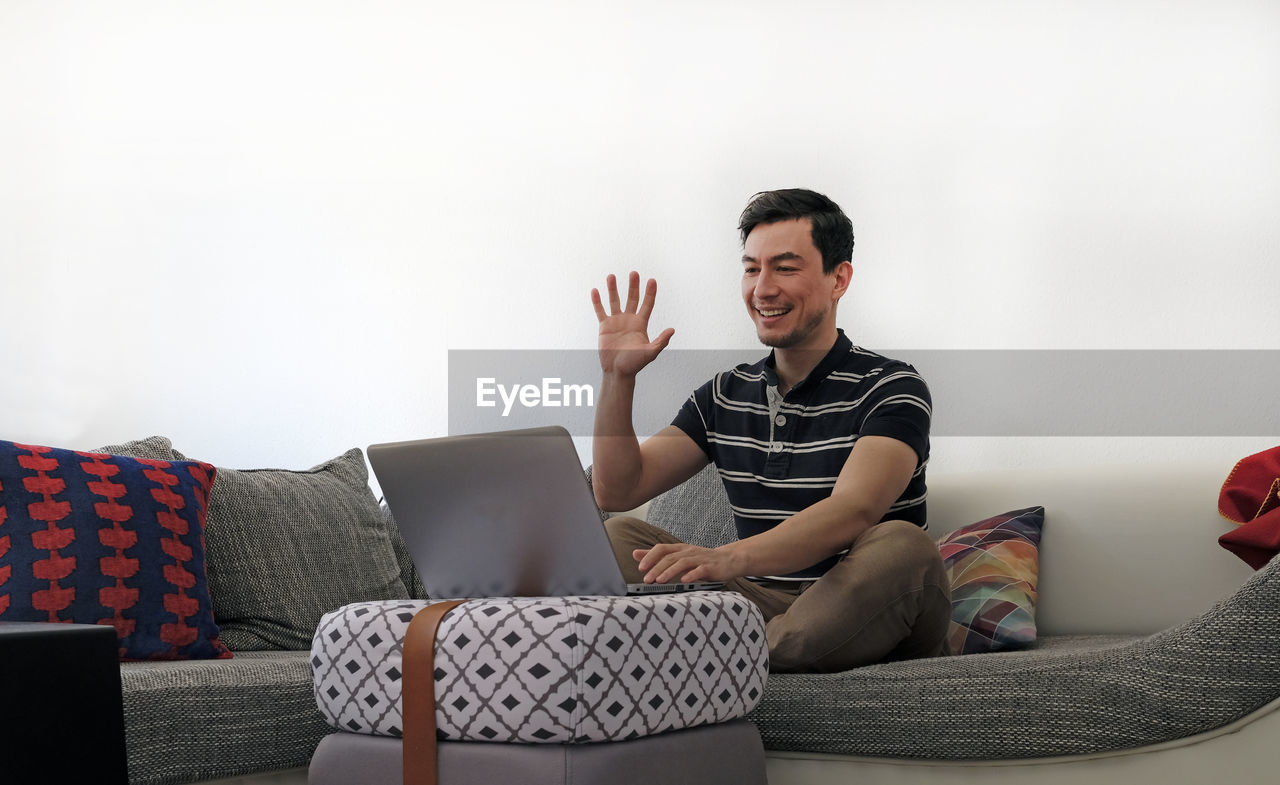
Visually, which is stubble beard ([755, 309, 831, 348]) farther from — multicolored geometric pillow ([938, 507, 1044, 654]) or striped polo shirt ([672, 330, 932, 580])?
multicolored geometric pillow ([938, 507, 1044, 654])

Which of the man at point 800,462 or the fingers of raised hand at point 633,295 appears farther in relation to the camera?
the fingers of raised hand at point 633,295

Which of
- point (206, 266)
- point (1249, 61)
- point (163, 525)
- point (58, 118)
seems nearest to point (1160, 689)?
point (163, 525)

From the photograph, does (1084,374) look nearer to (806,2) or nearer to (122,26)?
(806,2)

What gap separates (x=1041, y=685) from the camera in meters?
1.39

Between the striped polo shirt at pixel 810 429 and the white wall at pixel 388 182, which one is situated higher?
the white wall at pixel 388 182

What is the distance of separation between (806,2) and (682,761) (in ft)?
6.45

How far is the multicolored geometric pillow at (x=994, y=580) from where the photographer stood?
1876 mm

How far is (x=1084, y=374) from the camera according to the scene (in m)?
2.41

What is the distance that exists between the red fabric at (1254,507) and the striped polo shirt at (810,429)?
0.51m

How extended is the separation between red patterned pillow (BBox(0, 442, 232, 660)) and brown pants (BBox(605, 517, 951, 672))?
71 cm

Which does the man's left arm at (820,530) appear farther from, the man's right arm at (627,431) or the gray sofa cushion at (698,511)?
the gray sofa cushion at (698,511)

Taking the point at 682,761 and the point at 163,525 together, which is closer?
the point at 682,761

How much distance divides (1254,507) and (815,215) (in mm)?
884
